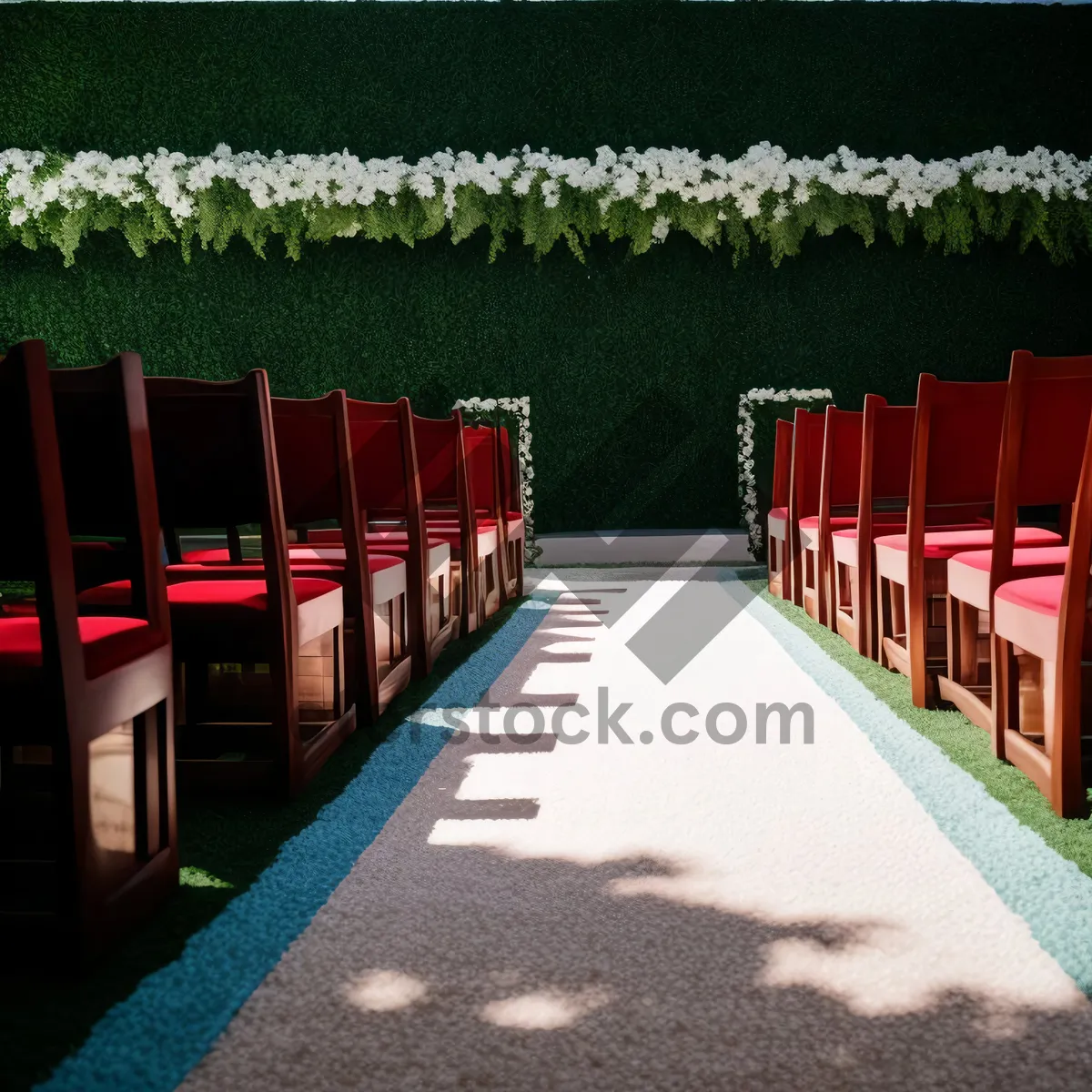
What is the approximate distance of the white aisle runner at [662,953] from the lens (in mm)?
1099

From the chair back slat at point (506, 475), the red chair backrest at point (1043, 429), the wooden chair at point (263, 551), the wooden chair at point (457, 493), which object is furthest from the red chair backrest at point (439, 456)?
the red chair backrest at point (1043, 429)

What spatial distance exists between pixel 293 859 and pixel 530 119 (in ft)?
29.3

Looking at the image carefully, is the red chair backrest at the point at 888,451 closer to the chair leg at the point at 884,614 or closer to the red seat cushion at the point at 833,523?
the chair leg at the point at 884,614

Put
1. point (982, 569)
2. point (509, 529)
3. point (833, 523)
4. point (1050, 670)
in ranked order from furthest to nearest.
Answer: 1. point (509, 529)
2. point (833, 523)
3. point (982, 569)
4. point (1050, 670)

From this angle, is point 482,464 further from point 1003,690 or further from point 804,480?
point 1003,690

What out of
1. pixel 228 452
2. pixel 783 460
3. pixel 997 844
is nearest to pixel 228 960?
pixel 228 452

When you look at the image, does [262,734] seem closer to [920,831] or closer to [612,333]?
[920,831]

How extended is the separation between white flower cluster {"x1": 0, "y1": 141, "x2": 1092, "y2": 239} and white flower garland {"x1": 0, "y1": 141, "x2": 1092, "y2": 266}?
0.4 inches

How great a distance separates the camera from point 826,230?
8.59 m

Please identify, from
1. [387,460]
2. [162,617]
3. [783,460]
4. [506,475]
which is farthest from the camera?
[506,475]

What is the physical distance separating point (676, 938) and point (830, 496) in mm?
2601

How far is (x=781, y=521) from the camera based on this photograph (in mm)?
5074

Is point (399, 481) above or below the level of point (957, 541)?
above

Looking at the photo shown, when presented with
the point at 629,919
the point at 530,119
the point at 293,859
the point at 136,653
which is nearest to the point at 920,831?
the point at 629,919
